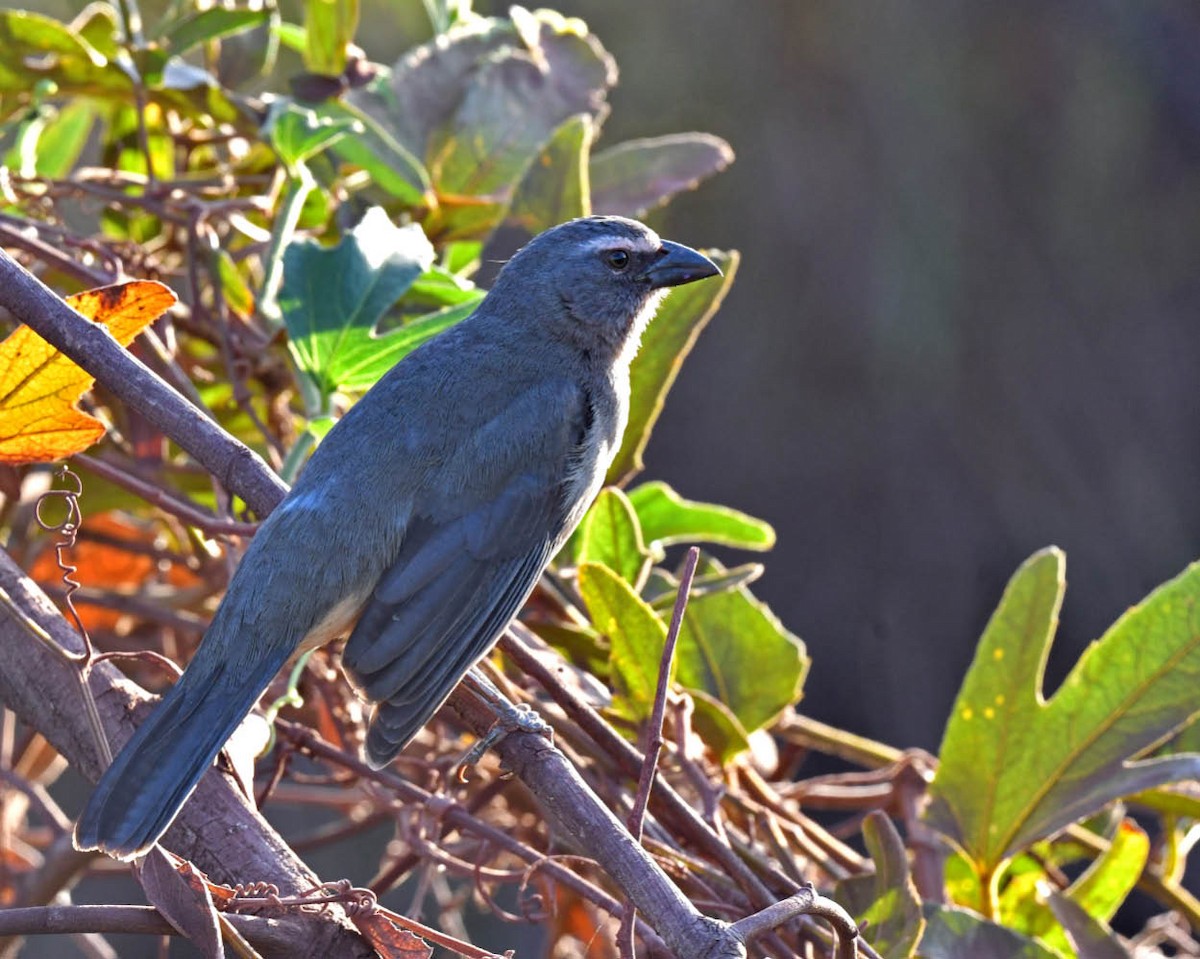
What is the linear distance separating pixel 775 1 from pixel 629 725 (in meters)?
4.52

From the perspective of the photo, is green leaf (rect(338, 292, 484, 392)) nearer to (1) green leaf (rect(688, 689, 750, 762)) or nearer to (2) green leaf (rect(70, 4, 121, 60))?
(1) green leaf (rect(688, 689, 750, 762))

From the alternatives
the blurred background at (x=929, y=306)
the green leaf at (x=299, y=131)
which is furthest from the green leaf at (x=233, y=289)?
the blurred background at (x=929, y=306)

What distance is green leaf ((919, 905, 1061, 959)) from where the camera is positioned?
1875 millimetres

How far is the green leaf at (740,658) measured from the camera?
235 centimetres

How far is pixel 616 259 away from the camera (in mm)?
2896

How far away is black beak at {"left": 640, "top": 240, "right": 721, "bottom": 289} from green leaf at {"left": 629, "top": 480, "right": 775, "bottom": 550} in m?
0.47

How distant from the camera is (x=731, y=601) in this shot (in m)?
2.38

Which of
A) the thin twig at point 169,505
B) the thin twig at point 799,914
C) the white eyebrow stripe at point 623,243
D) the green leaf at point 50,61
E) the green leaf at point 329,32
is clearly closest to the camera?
the thin twig at point 799,914

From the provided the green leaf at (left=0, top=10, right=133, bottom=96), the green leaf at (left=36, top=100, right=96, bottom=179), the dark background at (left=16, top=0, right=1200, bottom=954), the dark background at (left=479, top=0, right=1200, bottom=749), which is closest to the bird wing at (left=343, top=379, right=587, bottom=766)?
the green leaf at (left=0, top=10, right=133, bottom=96)

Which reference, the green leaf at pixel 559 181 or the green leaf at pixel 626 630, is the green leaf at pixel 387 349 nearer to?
the green leaf at pixel 559 181

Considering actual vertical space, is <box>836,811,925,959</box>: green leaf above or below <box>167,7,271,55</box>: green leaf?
below

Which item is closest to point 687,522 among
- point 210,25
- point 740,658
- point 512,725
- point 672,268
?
point 740,658

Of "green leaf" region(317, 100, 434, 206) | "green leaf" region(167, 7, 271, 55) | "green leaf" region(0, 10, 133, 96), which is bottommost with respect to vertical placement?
"green leaf" region(317, 100, 434, 206)

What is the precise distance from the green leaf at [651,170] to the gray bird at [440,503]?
3.0 inches
